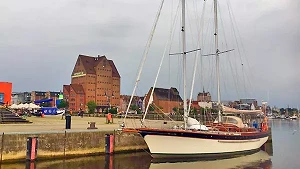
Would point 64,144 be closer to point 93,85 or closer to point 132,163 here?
point 132,163

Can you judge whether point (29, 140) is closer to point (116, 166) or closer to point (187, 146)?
point (116, 166)

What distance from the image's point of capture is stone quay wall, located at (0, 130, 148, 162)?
2031 cm

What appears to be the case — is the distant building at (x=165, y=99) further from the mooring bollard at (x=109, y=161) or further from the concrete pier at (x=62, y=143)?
the mooring bollard at (x=109, y=161)

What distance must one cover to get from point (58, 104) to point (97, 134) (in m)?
98.3

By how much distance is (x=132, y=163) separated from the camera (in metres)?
22.7

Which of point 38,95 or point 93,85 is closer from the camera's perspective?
point 93,85

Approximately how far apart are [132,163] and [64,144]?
5326mm

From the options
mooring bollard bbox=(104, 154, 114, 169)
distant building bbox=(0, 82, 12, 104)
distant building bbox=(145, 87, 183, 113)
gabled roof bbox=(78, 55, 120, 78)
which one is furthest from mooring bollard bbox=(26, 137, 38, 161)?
gabled roof bbox=(78, 55, 120, 78)

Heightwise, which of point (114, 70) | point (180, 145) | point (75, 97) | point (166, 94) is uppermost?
point (114, 70)

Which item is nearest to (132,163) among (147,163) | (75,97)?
(147,163)

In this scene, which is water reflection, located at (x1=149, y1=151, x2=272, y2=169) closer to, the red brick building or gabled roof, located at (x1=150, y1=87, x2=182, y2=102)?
gabled roof, located at (x1=150, y1=87, x2=182, y2=102)

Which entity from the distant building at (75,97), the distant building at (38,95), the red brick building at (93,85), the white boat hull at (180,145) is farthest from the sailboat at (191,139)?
the distant building at (38,95)

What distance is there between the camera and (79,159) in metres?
22.7

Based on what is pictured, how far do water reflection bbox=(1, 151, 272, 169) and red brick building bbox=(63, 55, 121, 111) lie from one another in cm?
9711
